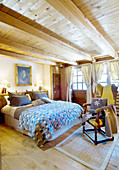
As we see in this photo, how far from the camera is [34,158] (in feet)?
5.99

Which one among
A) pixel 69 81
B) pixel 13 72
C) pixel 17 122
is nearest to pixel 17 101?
pixel 17 122

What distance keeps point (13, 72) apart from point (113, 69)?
408 centimetres

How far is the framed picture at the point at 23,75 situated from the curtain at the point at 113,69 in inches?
138

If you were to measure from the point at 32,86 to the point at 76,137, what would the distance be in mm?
3085

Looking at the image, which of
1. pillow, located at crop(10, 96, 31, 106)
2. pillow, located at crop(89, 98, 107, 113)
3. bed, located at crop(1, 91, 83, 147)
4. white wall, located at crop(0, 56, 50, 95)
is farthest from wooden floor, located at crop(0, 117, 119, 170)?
white wall, located at crop(0, 56, 50, 95)

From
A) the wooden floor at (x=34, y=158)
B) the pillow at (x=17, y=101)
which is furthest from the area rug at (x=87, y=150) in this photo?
the pillow at (x=17, y=101)

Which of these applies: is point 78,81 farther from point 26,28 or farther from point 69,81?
point 26,28

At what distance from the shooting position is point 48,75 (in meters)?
5.20

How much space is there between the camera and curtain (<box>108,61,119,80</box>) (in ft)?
13.4

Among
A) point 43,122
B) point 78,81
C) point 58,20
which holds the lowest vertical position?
point 43,122

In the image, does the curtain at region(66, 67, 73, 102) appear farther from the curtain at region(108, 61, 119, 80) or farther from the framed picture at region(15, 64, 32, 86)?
the framed picture at region(15, 64, 32, 86)

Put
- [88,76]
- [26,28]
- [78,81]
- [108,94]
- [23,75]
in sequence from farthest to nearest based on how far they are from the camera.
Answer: [78,81], [88,76], [23,75], [108,94], [26,28]

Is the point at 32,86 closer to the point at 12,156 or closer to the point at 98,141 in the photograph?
the point at 12,156

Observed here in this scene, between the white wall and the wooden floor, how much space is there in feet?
7.30
